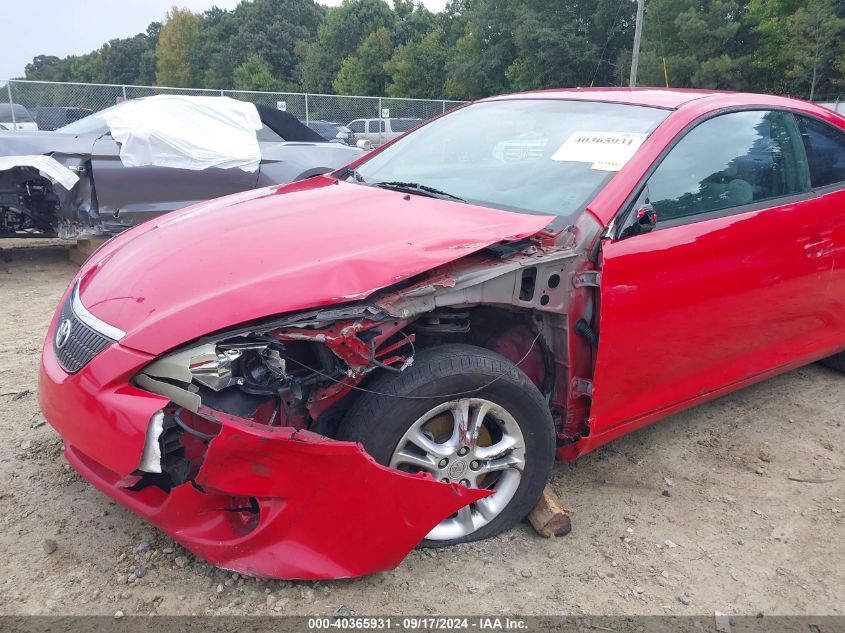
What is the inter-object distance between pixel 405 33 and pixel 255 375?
181 ft

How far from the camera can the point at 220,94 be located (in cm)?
1733

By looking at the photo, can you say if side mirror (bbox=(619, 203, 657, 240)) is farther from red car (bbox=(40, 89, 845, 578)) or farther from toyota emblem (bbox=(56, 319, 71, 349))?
toyota emblem (bbox=(56, 319, 71, 349))

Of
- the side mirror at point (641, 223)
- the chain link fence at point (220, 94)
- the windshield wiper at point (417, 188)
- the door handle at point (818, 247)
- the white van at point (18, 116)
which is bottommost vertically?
the door handle at point (818, 247)

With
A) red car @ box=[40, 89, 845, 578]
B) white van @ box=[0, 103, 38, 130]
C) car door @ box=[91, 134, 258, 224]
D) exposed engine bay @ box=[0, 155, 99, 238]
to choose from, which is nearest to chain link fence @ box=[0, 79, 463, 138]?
white van @ box=[0, 103, 38, 130]

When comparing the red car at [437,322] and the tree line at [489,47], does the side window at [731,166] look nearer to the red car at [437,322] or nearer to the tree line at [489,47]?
the red car at [437,322]

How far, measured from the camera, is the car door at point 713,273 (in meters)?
2.37

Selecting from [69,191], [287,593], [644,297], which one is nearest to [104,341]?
[287,593]

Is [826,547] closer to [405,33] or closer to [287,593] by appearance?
[287,593]

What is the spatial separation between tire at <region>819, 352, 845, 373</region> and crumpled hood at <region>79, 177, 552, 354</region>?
2.61 m

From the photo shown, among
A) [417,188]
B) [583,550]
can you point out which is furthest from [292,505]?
[417,188]

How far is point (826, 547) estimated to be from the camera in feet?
7.99

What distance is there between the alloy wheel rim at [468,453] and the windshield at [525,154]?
0.79 metres

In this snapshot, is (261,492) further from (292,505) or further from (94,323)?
(94,323)

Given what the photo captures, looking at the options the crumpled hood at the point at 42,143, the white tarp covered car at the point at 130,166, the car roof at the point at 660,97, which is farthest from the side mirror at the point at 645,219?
the crumpled hood at the point at 42,143
